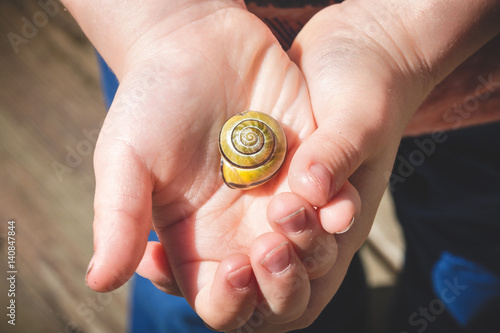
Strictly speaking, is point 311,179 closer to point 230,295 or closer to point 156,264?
point 230,295

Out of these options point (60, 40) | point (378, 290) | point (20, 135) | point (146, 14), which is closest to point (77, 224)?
point (20, 135)

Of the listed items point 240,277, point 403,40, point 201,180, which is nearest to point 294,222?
point 240,277

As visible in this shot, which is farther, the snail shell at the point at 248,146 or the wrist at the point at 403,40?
the wrist at the point at 403,40

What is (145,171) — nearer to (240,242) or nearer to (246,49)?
(240,242)

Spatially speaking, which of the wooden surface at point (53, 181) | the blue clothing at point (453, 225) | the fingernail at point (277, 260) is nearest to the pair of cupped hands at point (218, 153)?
the fingernail at point (277, 260)

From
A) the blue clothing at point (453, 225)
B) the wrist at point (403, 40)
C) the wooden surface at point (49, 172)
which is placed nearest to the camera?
the wrist at point (403, 40)

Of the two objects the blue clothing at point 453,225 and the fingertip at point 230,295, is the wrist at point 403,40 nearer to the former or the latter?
the blue clothing at point 453,225

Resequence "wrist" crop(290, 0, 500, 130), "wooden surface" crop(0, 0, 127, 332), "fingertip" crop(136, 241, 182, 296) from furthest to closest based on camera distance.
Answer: "wooden surface" crop(0, 0, 127, 332) → "wrist" crop(290, 0, 500, 130) → "fingertip" crop(136, 241, 182, 296)

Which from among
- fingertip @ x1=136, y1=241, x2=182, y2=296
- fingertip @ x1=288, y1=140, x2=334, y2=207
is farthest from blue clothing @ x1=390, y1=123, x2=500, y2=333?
fingertip @ x1=136, y1=241, x2=182, y2=296

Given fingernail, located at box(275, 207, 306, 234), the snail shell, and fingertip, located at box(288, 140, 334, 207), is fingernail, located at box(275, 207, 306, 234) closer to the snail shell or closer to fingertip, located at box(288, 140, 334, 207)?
fingertip, located at box(288, 140, 334, 207)
